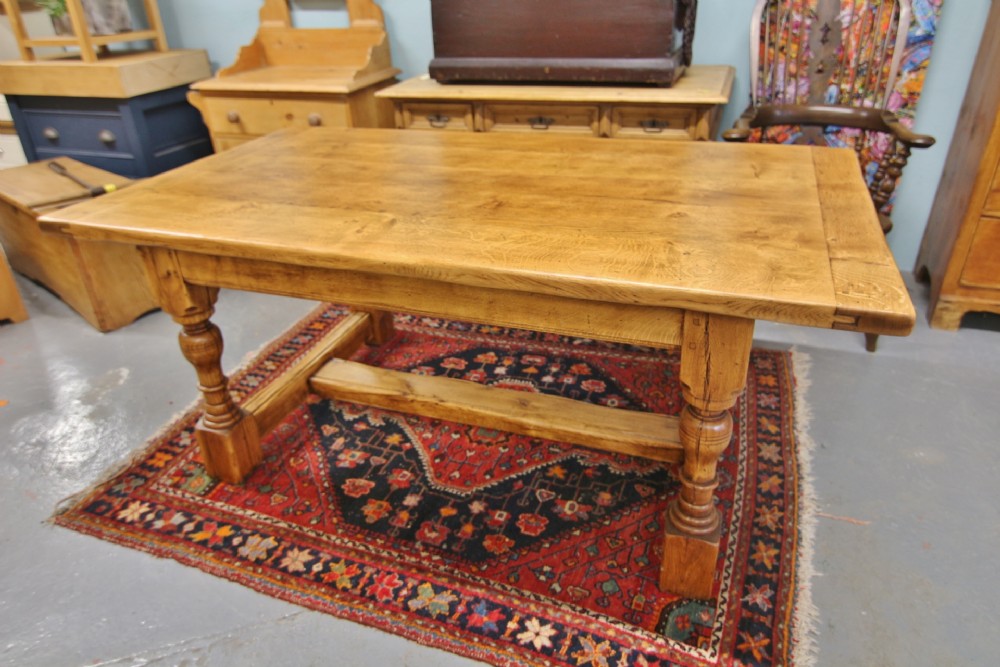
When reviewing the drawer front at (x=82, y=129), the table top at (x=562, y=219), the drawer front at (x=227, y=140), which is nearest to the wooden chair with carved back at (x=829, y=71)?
the table top at (x=562, y=219)

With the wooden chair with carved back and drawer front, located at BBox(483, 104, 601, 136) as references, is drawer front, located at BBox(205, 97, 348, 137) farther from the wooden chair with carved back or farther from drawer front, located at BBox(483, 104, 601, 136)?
the wooden chair with carved back

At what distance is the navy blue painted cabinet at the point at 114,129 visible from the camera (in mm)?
A: 3221

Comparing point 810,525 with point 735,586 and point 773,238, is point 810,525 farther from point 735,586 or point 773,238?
point 773,238

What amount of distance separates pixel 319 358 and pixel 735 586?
→ 54.7 inches

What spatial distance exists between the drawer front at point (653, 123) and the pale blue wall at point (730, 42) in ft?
2.00

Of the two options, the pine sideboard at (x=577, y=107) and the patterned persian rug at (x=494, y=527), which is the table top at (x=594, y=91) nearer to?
the pine sideboard at (x=577, y=107)

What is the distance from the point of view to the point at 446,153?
1.93m

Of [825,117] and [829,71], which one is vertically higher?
[829,71]

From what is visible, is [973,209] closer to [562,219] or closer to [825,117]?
[825,117]

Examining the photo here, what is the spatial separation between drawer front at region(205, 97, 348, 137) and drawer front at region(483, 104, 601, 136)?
0.72m

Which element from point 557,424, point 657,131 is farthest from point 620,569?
point 657,131

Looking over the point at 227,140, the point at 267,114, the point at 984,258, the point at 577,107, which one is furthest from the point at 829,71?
the point at 227,140

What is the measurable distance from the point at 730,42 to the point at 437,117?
1313 millimetres

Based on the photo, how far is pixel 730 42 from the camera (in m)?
2.86
